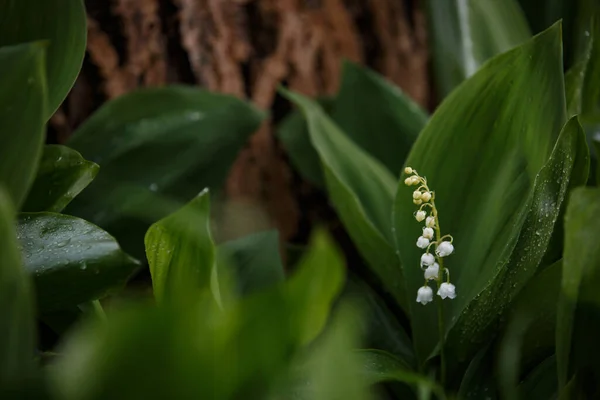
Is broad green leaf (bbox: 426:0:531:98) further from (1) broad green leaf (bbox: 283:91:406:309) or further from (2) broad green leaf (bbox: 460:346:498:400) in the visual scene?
(2) broad green leaf (bbox: 460:346:498:400)

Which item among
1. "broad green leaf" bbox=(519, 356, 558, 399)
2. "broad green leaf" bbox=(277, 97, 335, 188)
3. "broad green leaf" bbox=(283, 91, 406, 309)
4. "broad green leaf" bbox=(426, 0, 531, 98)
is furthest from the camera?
"broad green leaf" bbox=(277, 97, 335, 188)

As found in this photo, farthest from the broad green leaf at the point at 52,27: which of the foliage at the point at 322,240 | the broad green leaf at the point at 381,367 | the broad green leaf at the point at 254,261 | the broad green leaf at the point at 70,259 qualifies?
the broad green leaf at the point at 381,367

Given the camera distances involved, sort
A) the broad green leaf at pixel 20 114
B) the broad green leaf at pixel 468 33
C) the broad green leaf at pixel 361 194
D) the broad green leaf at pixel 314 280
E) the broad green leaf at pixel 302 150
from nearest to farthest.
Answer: the broad green leaf at pixel 314 280
the broad green leaf at pixel 20 114
the broad green leaf at pixel 361 194
the broad green leaf at pixel 468 33
the broad green leaf at pixel 302 150

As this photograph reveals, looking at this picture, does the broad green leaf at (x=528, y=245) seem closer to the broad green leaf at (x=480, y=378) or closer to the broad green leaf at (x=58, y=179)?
the broad green leaf at (x=480, y=378)

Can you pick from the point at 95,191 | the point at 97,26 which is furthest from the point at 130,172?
the point at 97,26

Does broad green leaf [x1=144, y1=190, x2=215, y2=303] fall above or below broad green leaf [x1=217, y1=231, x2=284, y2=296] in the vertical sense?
above

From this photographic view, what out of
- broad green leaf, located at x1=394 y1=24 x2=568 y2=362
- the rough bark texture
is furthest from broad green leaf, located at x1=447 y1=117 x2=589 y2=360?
the rough bark texture
